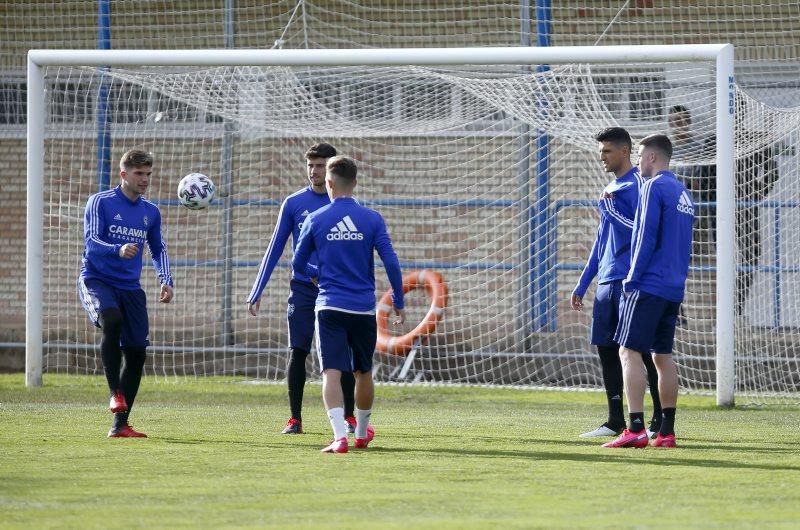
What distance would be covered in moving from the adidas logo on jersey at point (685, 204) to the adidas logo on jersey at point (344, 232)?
1.76 meters

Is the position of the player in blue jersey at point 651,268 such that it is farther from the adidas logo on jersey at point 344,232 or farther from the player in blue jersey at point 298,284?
the player in blue jersey at point 298,284

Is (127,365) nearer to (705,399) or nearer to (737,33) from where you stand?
(705,399)

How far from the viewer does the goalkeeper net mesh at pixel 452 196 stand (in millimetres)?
12617

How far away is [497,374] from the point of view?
1341 cm

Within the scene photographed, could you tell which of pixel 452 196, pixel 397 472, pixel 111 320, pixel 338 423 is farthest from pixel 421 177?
pixel 397 472

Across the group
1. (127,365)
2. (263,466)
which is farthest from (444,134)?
(263,466)

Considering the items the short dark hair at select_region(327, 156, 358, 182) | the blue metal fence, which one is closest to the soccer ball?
the blue metal fence

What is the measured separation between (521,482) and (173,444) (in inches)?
96.6

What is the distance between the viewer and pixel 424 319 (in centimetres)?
1369

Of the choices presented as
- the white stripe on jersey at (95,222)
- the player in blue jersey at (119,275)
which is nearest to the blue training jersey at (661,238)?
the player in blue jersey at (119,275)

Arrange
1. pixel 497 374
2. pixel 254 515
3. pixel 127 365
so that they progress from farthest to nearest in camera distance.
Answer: pixel 497 374 → pixel 127 365 → pixel 254 515

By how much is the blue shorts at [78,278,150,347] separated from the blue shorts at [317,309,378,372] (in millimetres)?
1532

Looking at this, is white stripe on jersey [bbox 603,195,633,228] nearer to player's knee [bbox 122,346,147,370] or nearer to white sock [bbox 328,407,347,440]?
white sock [bbox 328,407,347,440]

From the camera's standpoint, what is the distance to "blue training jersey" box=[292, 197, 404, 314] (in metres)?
7.29
